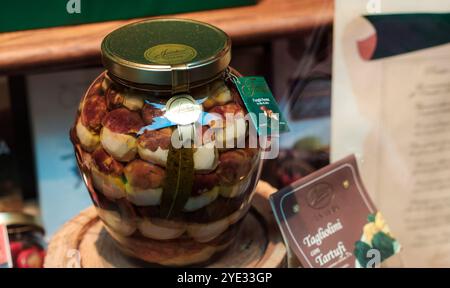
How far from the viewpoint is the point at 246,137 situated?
0.65 m

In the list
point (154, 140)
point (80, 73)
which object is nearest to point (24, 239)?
point (80, 73)

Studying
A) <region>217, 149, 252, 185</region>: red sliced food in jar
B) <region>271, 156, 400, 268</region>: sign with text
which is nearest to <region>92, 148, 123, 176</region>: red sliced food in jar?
<region>217, 149, 252, 185</region>: red sliced food in jar

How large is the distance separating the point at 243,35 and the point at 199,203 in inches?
10.8

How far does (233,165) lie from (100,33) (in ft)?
0.90

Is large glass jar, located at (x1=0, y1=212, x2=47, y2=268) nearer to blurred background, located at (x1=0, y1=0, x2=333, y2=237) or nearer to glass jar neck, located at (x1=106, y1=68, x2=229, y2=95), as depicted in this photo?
blurred background, located at (x1=0, y1=0, x2=333, y2=237)

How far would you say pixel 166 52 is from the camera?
2.05 feet

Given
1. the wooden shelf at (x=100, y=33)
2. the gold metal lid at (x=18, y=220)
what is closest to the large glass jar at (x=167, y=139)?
the wooden shelf at (x=100, y=33)

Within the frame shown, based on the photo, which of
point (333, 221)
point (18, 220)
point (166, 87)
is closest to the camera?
point (166, 87)

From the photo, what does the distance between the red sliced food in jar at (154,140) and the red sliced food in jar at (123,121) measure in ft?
0.04

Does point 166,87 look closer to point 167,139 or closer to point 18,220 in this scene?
point 167,139

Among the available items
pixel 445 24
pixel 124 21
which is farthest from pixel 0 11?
pixel 445 24

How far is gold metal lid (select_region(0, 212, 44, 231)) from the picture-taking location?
854 mm

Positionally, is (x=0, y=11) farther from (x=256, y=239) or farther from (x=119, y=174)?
(x=256, y=239)

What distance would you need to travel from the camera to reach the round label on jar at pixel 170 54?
61 centimetres
